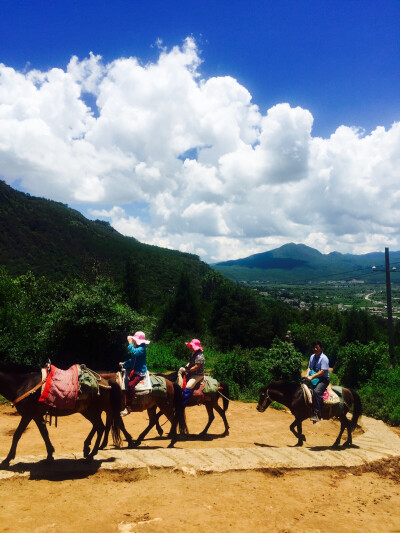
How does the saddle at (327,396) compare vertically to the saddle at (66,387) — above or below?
below

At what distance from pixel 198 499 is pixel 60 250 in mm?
74897

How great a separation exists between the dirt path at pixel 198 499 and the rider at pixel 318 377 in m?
1.23

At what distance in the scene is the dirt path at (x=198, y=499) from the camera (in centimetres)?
479

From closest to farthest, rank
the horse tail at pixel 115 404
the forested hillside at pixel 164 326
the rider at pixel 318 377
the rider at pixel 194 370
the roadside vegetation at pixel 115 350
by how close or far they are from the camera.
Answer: the horse tail at pixel 115 404 < the rider at pixel 318 377 < the rider at pixel 194 370 < the roadside vegetation at pixel 115 350 < the forested hillside at pixel 164 326

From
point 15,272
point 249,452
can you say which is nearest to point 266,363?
point 249,452

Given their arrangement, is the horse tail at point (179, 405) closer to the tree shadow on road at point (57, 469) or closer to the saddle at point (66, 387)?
the saddle at point (66, 387)

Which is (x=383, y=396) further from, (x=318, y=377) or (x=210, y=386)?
(x=210, y=386)

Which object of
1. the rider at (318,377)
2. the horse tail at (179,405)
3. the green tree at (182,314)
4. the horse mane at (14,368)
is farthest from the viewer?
the green tree at (182,314)

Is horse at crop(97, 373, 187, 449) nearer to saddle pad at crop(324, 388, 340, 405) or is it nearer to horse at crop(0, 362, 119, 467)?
horse at crop(0, 362, 119, 467)

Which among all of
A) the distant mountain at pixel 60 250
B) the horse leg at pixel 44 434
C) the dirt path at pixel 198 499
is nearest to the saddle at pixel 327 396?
the dirt path at pixel 198 499

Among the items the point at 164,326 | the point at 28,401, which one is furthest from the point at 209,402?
the point at 164,326

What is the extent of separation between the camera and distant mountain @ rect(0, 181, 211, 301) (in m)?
65.6

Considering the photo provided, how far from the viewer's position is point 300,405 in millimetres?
8875

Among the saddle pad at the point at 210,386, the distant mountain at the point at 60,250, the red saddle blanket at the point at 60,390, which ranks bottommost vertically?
the saddle pad at the point at 210,386
